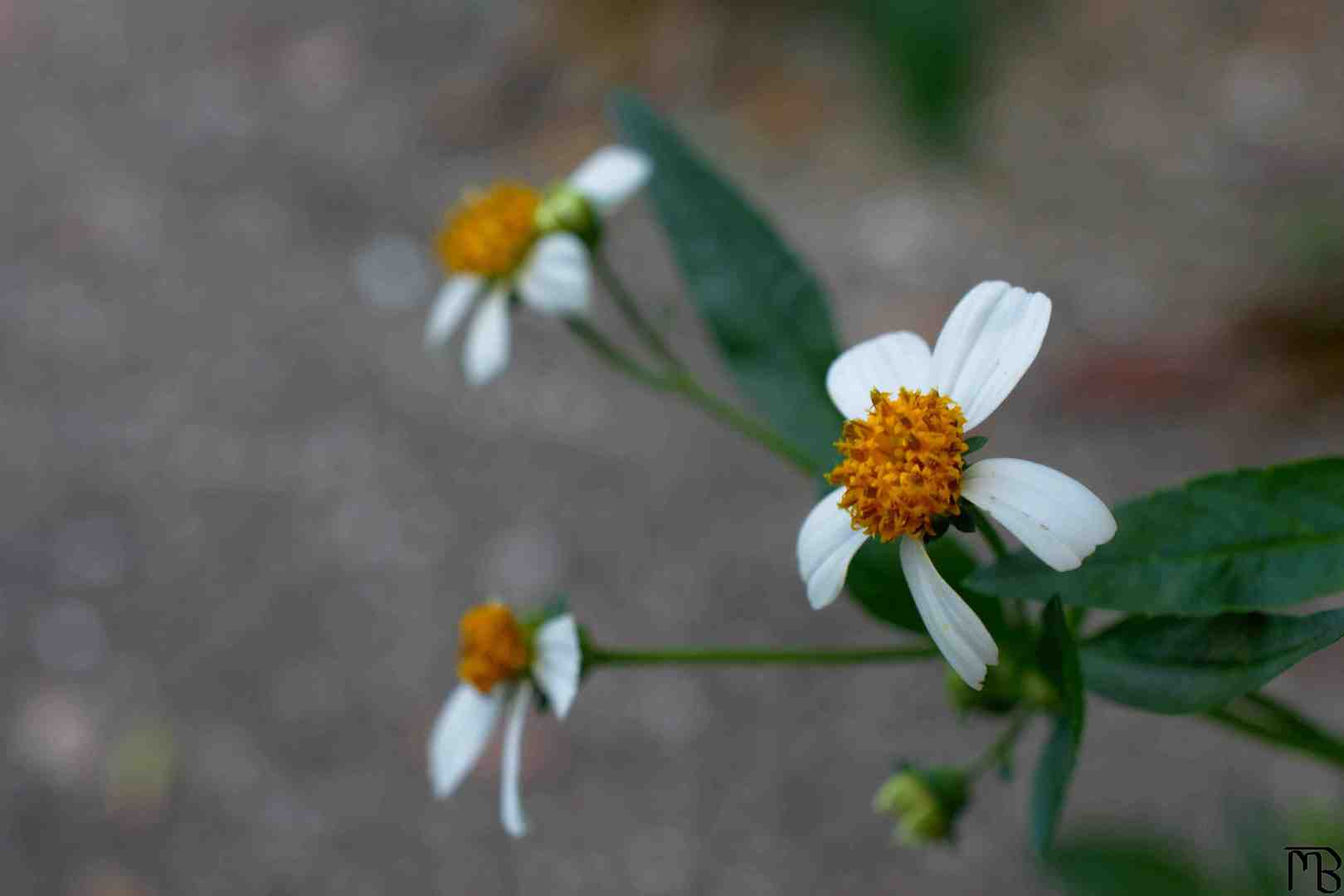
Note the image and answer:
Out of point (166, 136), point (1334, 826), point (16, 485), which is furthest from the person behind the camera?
point (166, 136)

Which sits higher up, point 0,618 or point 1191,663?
point 0,618

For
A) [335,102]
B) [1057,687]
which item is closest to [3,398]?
[335,102]

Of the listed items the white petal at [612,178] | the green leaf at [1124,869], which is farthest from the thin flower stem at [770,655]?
the green leaf at [1124,869]

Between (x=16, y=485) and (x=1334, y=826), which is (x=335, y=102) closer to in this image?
(x=16, y=485)

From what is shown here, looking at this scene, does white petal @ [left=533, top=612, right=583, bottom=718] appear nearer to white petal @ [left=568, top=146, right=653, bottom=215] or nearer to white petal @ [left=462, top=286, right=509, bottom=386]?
white petal @ [left=462, top=286, right=509, bottom=386]

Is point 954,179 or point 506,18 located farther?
point 506,18

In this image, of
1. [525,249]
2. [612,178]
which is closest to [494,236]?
[525,249]

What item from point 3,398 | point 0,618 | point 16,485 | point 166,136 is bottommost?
point 0,618

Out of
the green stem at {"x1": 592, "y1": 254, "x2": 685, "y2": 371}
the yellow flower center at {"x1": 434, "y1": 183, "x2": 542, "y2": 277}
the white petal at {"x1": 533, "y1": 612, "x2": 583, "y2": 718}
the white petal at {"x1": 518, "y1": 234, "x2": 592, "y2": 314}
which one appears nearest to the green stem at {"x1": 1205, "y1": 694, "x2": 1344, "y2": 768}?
the white petal at {"x1": 533, "y1": 612, "x2": 583, "y2": 718}
